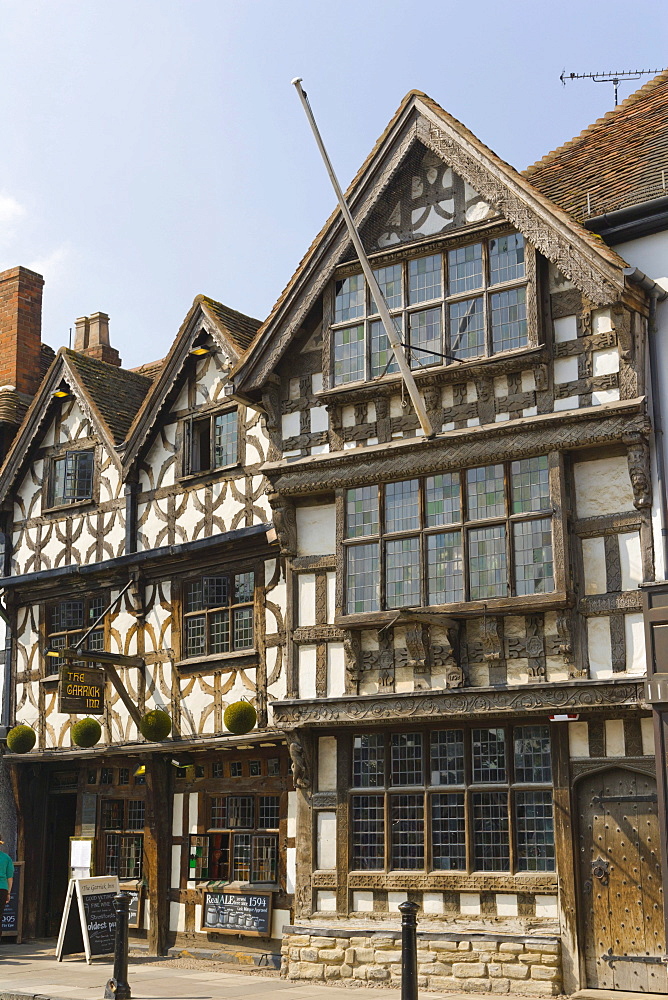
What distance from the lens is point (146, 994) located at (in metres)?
12.3

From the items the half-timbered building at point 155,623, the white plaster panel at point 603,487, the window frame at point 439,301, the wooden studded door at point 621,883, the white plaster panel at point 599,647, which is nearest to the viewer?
the wooden studded door at point 621,883

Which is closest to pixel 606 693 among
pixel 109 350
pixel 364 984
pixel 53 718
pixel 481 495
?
pixel 481 495

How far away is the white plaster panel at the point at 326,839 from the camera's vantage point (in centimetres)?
1385

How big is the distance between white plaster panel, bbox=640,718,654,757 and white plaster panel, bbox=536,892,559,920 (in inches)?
70.9

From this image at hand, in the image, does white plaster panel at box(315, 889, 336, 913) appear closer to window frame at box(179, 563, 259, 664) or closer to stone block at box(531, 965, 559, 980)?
stone block at box(531, 965, 559, 980)

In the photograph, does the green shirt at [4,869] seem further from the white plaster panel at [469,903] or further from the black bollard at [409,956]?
the black bollard at [409,956]

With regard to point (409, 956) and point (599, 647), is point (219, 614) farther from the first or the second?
point (409, 956)

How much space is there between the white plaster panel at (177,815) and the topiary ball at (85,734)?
54.2 inches

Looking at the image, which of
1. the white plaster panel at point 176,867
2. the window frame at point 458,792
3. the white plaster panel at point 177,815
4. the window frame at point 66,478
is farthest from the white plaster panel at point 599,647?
the window frame at point 66,478

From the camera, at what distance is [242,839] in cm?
1595

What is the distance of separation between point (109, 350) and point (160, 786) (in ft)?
32.9

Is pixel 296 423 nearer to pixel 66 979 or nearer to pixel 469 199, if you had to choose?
pixel 469 199

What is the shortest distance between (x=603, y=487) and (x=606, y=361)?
4.41ft

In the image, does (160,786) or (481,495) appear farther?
(160,786)
